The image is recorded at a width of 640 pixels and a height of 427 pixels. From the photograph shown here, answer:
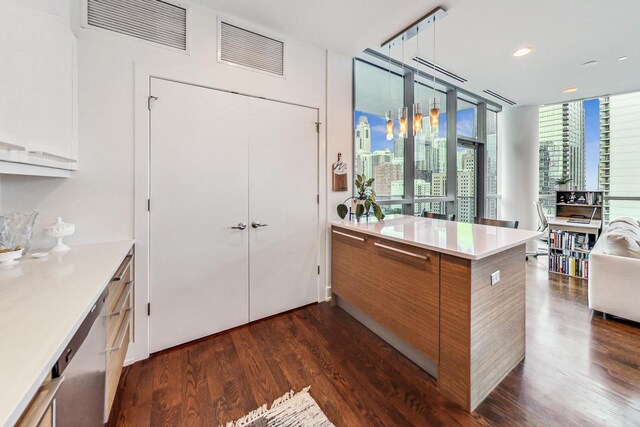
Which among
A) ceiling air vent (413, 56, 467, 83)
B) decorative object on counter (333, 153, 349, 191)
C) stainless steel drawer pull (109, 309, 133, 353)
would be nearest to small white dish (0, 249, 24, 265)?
stainless steel drawer pull (109, 309, 133, 353)

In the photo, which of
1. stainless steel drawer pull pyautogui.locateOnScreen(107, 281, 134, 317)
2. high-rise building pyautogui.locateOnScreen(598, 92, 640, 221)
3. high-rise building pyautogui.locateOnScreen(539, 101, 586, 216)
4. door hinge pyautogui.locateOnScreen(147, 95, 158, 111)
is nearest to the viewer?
stainless steel drawer pull pyautogui.locateOnScreen(107, 281, 134, 317)

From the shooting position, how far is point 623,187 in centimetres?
471

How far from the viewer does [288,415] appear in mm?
1553

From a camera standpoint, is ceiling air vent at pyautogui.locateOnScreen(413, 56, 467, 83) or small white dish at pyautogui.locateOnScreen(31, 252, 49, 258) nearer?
small white dish at pyautogui.locateOnScreen(31, 252, 49, 258)

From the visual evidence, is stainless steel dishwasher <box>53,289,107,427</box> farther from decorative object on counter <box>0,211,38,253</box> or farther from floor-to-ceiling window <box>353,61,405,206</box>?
floor-to-ceiling window <box>353,61,405,206</box>

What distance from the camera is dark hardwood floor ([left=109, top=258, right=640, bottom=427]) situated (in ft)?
5.08

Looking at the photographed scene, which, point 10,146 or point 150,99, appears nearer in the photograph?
point 10,146

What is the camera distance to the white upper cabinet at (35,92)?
42.0 inches

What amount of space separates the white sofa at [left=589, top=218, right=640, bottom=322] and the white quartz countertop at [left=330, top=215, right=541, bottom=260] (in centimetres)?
126

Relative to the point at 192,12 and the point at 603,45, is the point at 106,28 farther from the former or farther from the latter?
the point at 603,45

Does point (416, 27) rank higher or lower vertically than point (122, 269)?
higher

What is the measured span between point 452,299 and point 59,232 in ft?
8.10

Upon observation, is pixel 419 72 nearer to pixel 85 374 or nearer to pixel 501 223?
pixel 501 223

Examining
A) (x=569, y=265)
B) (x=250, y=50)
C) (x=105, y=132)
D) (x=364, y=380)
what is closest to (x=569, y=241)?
(x=569, y=265)
